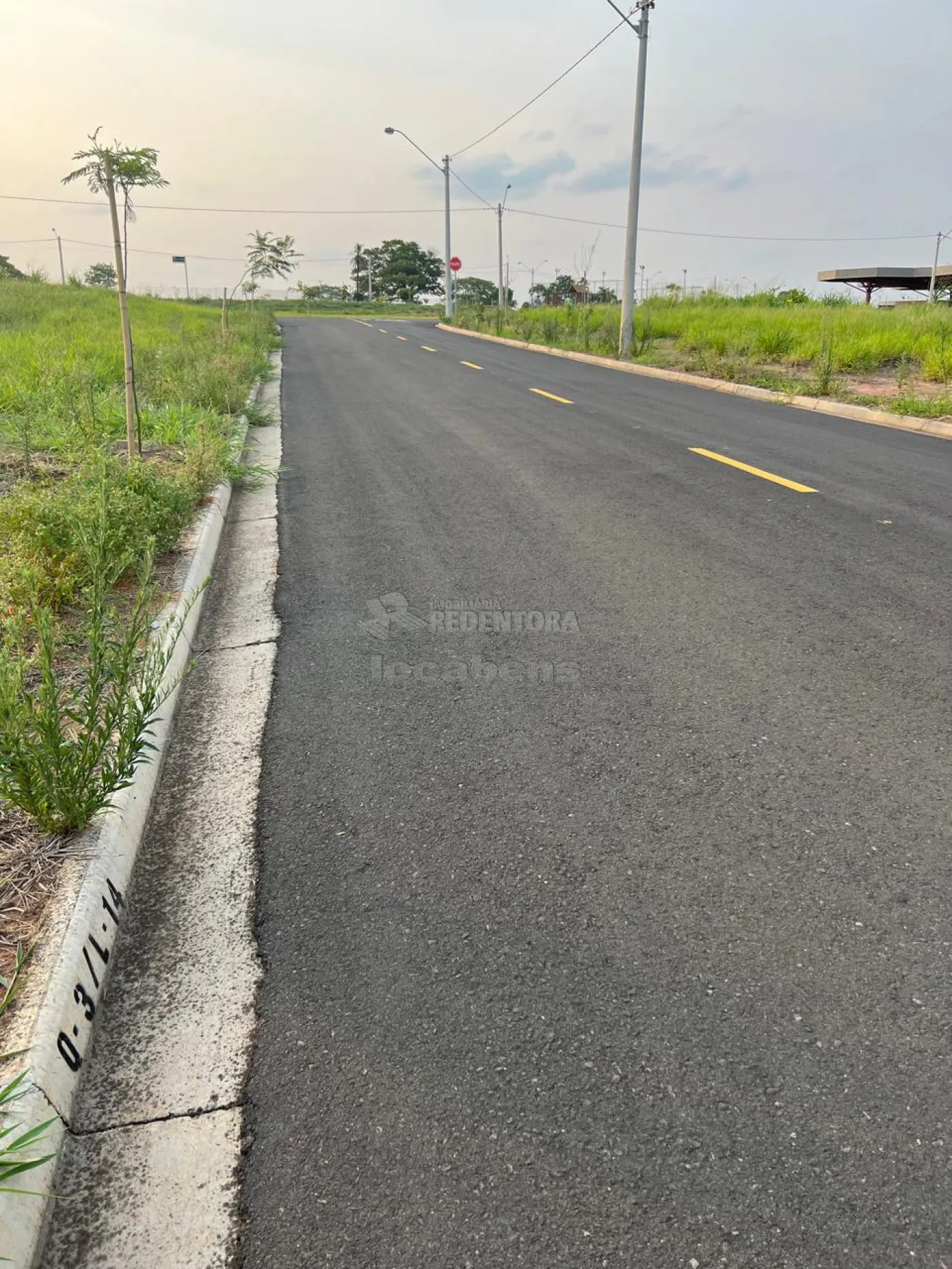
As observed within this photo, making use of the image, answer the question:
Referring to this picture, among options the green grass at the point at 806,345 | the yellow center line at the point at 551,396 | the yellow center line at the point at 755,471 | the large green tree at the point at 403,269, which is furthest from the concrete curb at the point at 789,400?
the large green tree at the point at 403,269

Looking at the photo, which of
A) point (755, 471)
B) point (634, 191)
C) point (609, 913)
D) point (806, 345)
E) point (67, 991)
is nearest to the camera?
point (67, 991)

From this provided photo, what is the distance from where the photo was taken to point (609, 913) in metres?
2.42

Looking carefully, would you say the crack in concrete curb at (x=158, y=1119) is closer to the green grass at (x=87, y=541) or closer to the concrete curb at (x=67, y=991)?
the concrete curb at (x=67, y=991)

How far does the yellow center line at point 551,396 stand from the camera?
40.7ft

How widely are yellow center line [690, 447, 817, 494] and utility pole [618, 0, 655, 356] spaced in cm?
1228

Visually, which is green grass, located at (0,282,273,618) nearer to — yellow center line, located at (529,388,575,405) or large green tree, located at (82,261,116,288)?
yellow center line, located at (529,388,575,405)

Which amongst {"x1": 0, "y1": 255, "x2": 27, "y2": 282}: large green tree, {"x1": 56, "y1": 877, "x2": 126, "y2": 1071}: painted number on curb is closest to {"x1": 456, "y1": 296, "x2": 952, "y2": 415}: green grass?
{"x1": 56, "y1": 877, "x2": 126, "y2": 1071}: painted number on curb

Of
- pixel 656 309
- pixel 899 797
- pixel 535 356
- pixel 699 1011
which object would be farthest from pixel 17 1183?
pixel 656 309

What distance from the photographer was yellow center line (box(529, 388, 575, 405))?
40.7 ft

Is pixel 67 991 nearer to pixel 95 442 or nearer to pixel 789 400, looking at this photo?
pixel 95 442

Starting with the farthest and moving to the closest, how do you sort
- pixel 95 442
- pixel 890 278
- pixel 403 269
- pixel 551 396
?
1. pixel 403 269
2. pixel 890 278
3. pixel 551 396
4. pixel 95 442

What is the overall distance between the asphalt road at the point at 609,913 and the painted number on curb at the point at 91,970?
0.40 meters

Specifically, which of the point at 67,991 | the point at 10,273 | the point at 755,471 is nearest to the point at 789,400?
the point at 755,471

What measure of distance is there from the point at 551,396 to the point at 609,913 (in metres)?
11.5
